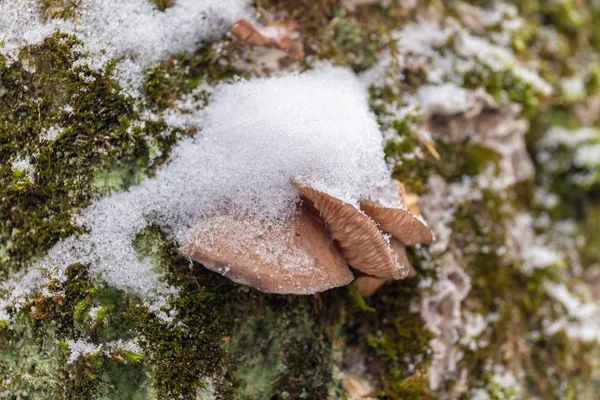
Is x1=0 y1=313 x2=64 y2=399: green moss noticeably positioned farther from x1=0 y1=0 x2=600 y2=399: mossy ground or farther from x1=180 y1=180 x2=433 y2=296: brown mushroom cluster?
x1=180 y1=180 x2=433 y2=296: brown mushroom cluster

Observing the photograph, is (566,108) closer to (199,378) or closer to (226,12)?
(226,12)

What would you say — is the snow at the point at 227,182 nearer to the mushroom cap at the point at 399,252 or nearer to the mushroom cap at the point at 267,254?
the mushroom cap at the point at 267,254

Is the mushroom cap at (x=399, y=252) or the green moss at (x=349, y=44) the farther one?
the green moss at (x=349, y=44)

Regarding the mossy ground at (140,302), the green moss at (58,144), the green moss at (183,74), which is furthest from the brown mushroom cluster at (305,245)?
the green moss at (183,74)

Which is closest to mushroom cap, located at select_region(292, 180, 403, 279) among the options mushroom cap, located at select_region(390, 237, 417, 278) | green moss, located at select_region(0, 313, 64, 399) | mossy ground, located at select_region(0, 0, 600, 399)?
mushroom cap, located at select_region(390, 237, 417, 278)

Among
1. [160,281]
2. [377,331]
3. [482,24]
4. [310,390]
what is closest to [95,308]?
[160,281]

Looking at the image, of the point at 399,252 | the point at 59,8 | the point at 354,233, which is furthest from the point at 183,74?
the point at 399,252

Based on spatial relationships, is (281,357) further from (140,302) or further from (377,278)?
(140,302)
